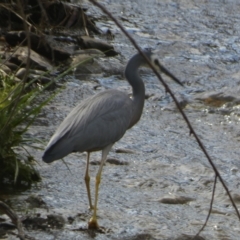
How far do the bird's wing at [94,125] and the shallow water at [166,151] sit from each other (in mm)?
490

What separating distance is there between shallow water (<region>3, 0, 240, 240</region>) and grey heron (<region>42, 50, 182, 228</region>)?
295mm

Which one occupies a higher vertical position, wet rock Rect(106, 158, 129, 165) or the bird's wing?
the bird's wing

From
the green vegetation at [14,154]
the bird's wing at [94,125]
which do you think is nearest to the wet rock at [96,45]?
the bird's wing at [94,125]

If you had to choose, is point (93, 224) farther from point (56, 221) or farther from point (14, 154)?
point (14, 154)

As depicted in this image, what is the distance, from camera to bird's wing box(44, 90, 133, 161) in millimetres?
5297

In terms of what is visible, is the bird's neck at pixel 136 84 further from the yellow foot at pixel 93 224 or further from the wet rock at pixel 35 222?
the wet rock at pixel 35 222

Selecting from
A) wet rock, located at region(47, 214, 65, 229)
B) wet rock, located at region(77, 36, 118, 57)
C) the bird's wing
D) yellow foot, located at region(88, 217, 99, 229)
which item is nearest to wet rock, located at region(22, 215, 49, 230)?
wet rock, located at region(47, 214, 65, 229)

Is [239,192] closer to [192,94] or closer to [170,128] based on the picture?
[170,128]

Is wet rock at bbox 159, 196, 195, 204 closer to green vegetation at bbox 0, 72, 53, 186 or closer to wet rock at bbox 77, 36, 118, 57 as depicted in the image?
green vegetation at bbox 0, 72, 53, 186

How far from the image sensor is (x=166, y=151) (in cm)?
721

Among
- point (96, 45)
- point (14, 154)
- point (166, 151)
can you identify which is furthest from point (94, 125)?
point (96, 45)

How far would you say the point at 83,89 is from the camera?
8.88 m

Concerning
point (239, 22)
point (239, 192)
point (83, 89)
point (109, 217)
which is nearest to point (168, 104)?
point (83, 89)

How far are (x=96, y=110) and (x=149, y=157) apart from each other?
142 cm
